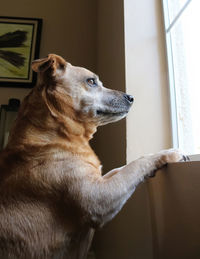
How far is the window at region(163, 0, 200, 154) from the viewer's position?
33.7 inches

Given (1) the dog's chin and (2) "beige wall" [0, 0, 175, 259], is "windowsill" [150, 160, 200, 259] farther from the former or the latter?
(1) the dog's chin

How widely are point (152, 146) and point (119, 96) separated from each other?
28cm

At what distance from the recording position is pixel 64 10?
2160 millimetres

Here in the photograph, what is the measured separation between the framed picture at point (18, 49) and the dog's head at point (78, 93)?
1.15 meters

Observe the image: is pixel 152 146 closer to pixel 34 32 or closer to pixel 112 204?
pixel 112 204

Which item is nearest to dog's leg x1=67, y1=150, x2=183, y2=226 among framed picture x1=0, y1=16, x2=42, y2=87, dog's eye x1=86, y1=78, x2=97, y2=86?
dog's eye x1=86, y1=78, x2=97, y2=86

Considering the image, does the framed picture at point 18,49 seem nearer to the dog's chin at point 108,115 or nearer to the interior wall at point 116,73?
the interior wall at point 116,73

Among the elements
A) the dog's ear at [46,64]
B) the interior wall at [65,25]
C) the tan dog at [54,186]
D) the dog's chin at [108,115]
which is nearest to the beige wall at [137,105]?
the dog's chin at [108,115]

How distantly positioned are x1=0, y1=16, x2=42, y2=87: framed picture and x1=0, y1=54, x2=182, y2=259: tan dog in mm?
1293

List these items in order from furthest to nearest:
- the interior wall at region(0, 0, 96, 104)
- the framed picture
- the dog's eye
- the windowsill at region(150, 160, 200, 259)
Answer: the interior wall at region(0, 0, 96, 104) < the framed picture < the dog's eye < the windowsill at region(150, 160, 200, 259)

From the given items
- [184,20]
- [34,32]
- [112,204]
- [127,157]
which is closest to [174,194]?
[112,204]

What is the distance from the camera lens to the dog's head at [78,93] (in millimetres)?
818

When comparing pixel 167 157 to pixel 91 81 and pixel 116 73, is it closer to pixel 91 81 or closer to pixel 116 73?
pixel 91 81

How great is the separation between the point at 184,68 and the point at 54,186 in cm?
76
